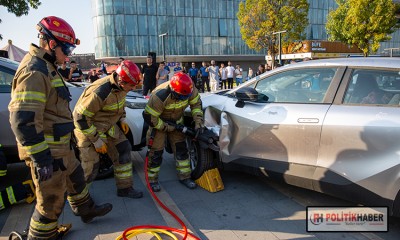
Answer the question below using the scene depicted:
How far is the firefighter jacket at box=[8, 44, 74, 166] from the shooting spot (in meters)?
2.11

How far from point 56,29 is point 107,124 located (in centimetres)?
131

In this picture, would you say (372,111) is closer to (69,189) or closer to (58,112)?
(58,112)

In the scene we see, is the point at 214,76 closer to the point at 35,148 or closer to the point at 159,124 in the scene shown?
the point at 159,124

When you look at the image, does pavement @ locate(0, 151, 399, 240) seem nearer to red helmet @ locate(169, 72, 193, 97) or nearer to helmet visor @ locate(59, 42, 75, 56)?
red helmet @ locate(169, 72, 193, 97)

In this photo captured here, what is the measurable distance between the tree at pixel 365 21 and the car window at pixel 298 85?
16.2m

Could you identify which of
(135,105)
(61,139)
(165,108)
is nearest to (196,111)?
(165,108)

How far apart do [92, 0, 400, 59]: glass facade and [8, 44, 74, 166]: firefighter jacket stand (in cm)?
3454

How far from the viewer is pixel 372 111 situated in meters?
2.59

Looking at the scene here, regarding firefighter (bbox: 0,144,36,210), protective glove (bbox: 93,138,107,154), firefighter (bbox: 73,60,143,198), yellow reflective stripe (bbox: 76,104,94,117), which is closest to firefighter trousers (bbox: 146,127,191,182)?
firefighter (bbox: 73,60,143,198)

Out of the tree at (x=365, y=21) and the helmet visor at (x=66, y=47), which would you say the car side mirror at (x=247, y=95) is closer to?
the helmet visor at (x=66, y=47)

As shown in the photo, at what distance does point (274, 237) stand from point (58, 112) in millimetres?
2119

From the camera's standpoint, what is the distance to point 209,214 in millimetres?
3277

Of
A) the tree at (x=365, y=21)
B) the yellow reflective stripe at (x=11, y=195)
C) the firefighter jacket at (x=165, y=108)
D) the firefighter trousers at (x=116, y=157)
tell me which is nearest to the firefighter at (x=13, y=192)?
the yellow reflective stripe at (x=11, y=195)

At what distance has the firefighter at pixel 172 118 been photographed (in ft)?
12.0
